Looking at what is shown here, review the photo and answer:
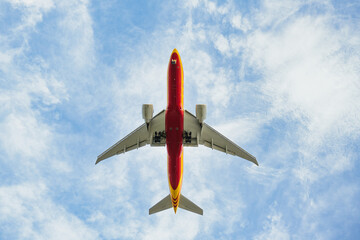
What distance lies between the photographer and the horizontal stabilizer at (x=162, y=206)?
155 feet

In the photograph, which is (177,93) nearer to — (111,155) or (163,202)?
(111,155)

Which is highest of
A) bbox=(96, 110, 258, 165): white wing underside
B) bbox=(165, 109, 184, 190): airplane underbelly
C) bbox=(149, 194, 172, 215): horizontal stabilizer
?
bbox=(96, 110, 258, 165): white wing underside

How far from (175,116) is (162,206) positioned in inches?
666

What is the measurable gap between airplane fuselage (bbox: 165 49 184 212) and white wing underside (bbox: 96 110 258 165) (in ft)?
9.41

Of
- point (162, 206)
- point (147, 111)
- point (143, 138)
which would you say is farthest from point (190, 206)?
point (147, 111)

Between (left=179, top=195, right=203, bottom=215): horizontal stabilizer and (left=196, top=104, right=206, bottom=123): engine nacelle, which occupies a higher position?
(left=196, top=104, right=206, bottom=123): engine nacelle

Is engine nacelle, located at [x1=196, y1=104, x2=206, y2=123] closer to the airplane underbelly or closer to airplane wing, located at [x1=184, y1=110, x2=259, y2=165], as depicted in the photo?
airplane wing, located at [x1=184, y1=110, x2=259, y2=165]

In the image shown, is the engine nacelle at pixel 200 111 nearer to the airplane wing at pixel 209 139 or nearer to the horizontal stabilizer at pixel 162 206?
the airplane wing at pixel 209 139

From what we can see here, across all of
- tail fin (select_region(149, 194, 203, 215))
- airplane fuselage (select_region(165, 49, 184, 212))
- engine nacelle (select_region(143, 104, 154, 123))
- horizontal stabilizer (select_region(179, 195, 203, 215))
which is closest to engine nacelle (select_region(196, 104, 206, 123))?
airplane fuselage (select_region(165, 49, 184, 212))

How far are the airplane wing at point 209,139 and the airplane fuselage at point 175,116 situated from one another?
282cm

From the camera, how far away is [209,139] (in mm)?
43469

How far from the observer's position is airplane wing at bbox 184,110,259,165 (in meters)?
40.5

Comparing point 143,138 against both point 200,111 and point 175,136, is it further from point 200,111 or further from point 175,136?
point 200,111

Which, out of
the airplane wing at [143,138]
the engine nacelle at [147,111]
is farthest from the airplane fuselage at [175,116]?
the airplane wing at [143,138]
